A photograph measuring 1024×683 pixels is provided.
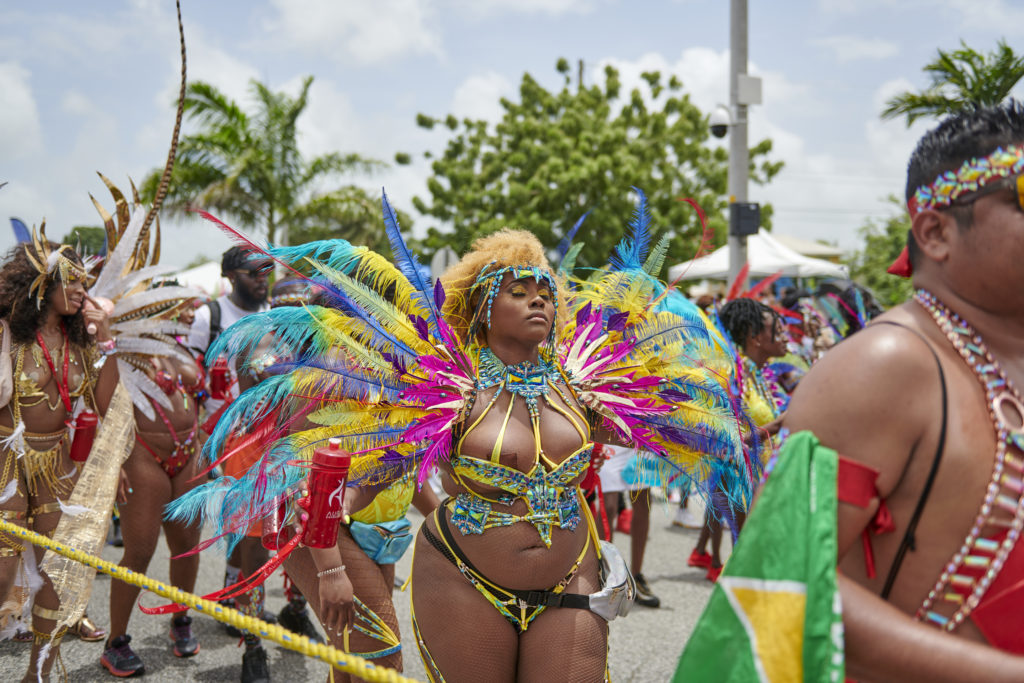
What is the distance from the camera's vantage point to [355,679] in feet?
10.7

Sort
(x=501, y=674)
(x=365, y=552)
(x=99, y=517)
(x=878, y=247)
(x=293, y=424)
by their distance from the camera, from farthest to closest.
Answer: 1. (x=878, y=247)
2. (x=99, y=517)
3. (x=365, y=552)
4. (x=293, y=424)
5. (x=501, y=674)

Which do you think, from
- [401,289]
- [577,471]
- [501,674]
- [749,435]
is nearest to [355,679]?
[501,674]

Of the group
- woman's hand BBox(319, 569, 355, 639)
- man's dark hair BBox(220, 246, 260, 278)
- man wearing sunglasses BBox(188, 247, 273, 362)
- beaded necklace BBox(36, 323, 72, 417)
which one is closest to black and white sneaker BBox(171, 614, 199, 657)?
beaded necklace BBox(36, 323, 72, 417)

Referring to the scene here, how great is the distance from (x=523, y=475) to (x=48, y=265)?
8.78 feet

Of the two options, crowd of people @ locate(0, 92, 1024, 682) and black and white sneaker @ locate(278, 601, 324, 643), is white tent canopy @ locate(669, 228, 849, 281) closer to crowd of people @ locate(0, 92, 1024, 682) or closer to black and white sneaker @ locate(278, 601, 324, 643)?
crowd of people @ locate(0, 92, 1024, 682)

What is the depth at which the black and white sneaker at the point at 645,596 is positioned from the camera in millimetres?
5766

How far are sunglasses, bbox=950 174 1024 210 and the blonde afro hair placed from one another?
65.8 inches

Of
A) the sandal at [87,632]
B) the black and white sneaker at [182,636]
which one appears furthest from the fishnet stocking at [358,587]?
the sandal at [87,632]

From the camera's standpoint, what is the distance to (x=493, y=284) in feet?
9.59

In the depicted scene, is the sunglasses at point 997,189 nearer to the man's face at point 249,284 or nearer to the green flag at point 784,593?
the green flag at point 784,593

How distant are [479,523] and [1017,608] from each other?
5.37ft

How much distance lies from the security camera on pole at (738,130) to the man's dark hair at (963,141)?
895 centimetres

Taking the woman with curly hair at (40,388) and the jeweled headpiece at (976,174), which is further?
the woman with curly hair at (40,388)

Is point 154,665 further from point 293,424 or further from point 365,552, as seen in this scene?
point 293,424
